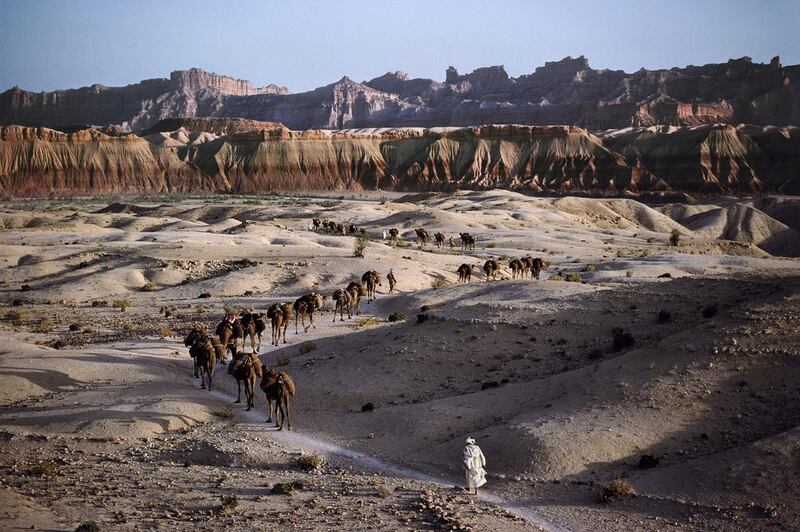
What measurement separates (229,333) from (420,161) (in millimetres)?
159297

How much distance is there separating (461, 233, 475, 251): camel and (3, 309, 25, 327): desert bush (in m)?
34.6

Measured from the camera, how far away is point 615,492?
51.6ft

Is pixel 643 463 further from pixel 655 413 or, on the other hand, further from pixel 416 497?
pixel 416 497

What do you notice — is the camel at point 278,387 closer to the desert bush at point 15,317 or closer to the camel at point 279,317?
the camel at point 279,317

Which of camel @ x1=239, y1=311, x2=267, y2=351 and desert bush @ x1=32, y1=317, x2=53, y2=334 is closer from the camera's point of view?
camel @ x1=239, y1=311, x2=267, y2=351

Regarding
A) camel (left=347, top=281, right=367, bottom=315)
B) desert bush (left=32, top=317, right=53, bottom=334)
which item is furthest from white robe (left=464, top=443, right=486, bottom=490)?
desert bush (left=32, top=317, right=53, bottom=334)

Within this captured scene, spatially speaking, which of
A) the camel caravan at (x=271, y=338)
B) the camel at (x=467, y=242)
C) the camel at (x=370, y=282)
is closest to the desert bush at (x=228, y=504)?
the camel caravan at (x=271, y=338)

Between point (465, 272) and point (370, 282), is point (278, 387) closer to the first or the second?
point (370, 282)

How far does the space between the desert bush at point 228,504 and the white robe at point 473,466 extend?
174 inches

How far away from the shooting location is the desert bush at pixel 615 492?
51.6 ft

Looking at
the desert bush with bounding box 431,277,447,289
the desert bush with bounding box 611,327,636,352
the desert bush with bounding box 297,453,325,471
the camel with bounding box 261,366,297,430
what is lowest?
the desert bush with bounding box 297,453,325,471

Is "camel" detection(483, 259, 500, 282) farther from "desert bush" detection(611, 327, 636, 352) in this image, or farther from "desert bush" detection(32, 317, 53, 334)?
"desert bush" detection(32, 317, 53, 334)

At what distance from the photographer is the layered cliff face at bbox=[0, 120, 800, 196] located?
161625 mm

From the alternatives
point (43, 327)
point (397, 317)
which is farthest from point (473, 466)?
point (43, 327)
